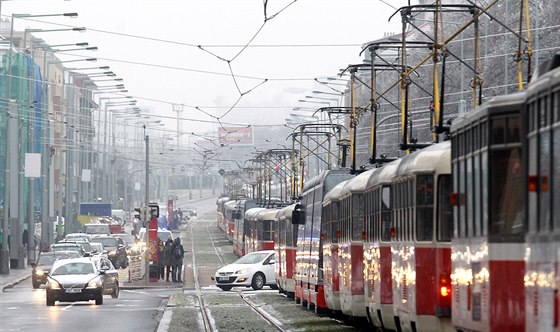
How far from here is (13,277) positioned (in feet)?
221

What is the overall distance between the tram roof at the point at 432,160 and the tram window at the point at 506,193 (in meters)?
4.67

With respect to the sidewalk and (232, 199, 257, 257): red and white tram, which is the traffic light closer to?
the sidewalk

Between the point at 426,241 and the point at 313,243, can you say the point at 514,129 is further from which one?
the point at 313,243

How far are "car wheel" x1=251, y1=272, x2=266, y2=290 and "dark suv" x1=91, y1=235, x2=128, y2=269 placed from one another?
20663mm

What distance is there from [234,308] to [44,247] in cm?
4201

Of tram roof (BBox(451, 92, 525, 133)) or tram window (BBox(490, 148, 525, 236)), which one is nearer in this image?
tram window (BBox(490, 148, 525, 236))

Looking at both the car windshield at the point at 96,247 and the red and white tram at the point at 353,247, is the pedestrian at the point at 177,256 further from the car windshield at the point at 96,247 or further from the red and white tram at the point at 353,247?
the red and white tram at the point at 353,247

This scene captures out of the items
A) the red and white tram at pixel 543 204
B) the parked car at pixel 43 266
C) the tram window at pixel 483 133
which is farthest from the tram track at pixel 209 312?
the red and white tram at pixel 543 204

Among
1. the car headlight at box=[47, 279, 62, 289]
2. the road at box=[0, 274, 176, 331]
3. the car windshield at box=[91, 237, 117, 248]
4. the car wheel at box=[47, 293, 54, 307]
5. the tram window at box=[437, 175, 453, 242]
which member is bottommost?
the road at box=[0, 274, 176, 331]

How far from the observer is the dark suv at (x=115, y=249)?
255ft

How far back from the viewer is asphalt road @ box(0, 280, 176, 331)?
106 feet

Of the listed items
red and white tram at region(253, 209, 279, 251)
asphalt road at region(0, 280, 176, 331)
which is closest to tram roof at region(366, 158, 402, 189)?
asphalt road at region(0, 280, 176, 331)

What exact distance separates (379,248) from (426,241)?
4424mm

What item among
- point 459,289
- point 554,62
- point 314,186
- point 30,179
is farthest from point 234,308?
point 30,179
